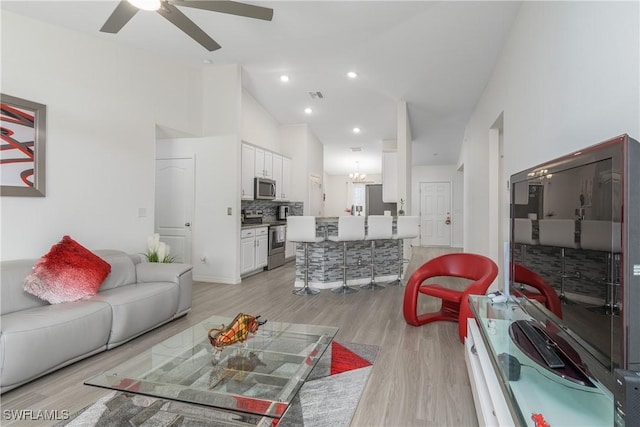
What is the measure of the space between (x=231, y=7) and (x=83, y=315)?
105 inches

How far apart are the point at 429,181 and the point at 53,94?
964cm

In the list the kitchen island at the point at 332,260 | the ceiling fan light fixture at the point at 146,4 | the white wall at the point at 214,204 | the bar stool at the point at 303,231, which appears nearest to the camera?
the ceiling fan light fixture at the point at 146,4

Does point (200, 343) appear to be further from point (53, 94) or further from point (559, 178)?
point (53, 94)

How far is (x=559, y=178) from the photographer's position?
A: 133 centimetres

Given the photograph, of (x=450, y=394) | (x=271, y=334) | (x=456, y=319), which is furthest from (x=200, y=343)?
(x=456, y=319)

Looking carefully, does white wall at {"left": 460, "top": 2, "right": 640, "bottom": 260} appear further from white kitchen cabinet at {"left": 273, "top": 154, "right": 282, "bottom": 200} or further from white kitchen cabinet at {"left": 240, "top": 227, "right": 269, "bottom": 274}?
white kitchen cabinet at {"left": 273, "top": 154, "right": 282, "bottom": 200}

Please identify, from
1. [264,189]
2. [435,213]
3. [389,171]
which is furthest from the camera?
[435,213]

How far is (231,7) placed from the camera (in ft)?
8.69

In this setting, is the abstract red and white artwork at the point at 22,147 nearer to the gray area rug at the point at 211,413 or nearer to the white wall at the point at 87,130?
the white wall at the point at 87,130

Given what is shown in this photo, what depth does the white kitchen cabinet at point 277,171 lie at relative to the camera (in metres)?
6.51

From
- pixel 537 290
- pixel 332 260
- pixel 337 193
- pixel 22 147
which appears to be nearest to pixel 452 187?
pixel 337 193

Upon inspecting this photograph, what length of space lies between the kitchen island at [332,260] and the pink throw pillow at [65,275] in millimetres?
2580

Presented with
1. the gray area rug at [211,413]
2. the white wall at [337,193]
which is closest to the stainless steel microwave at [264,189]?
the gray area rug at [211,413]

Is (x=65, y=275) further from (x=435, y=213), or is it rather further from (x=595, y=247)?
(x=435, y=213)
